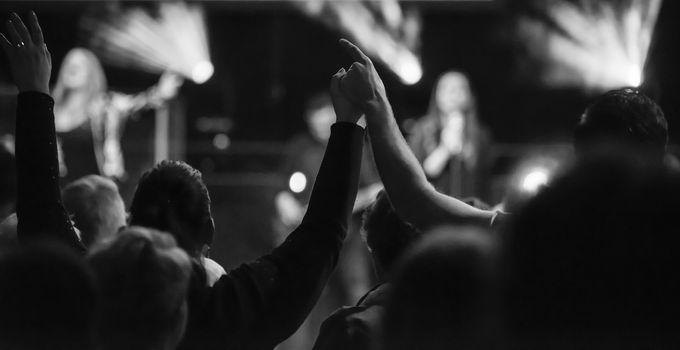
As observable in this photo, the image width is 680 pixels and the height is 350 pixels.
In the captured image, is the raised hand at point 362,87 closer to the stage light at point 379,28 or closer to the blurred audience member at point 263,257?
the blurred audience member at point 263,257

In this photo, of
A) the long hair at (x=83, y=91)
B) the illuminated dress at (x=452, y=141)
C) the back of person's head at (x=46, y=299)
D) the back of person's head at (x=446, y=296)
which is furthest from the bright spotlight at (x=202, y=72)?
the back of person's head at (x=446, y=296)

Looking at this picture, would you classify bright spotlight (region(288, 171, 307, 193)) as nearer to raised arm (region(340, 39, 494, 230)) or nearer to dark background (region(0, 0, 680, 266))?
dark background (region(0, 0, 680, 266))

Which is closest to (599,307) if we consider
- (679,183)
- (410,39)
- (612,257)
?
(612,257)

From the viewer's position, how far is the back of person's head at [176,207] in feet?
6.32

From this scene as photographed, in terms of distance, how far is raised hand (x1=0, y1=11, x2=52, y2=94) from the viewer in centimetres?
189

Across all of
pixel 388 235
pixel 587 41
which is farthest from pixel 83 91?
pixel 388 235

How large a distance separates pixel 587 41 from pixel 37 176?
8978 millimetres

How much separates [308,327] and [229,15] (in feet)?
15.6

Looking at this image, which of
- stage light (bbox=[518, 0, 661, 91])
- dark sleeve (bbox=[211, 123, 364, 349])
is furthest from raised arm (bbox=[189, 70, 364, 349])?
stage light (bbox=[518, 0, 661, 91])

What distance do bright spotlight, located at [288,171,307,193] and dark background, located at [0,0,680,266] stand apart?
268 cm

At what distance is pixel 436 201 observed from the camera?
6.56 ft

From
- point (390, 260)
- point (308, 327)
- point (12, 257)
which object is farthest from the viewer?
point (308, 327)

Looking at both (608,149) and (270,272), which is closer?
(608,149)

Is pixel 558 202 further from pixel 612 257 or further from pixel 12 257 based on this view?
pixel 12 257
